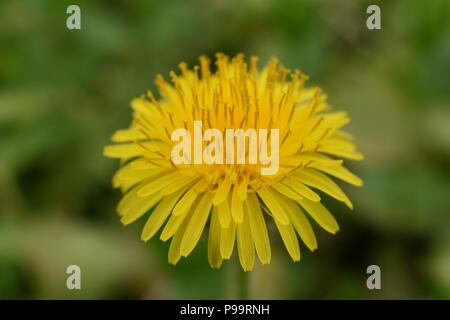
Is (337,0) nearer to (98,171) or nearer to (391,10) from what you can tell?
(391,10)

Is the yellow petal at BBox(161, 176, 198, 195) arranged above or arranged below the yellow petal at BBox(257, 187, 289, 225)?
above

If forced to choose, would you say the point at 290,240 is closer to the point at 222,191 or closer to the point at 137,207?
the point at 222,191

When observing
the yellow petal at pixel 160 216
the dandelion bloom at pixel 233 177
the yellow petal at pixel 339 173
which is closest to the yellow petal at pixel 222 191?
the dandelion bloom at pixel 233 177

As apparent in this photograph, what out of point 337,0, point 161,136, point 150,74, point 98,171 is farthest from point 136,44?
point 161,136

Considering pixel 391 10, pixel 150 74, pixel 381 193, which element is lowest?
pixel 381 193

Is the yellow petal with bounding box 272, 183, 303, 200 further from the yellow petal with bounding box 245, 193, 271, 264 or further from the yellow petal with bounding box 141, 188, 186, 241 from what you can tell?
the yellow petal with bounding box 141, 188, 186, 241

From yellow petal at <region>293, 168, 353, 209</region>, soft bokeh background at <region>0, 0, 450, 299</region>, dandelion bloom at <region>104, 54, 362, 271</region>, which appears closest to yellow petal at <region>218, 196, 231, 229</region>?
dandelion bloom at <region>104, 54, 362, 271</region>
